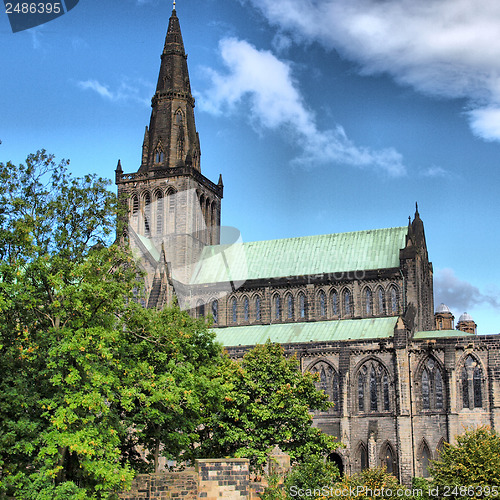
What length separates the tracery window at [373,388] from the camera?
57531mm

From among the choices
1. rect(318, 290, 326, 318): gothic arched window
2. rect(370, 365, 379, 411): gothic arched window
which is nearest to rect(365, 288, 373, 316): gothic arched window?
rect(318, 290, 326, 318): gothic arched window

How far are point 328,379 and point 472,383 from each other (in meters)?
10.6

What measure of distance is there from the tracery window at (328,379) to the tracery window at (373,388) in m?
1.75

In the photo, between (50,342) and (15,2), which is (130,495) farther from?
(15,2)

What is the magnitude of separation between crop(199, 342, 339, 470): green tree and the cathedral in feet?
45.7

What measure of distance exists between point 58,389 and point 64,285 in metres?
3.84

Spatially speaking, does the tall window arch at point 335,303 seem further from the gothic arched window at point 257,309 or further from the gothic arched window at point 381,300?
the gothic arched window at point 257,309

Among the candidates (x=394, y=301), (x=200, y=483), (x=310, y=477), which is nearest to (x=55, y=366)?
(x=200, y=483)

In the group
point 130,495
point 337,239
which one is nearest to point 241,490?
point 130,495

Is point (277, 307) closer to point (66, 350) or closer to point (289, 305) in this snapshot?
point (289, 305)

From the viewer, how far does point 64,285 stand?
1158 inches

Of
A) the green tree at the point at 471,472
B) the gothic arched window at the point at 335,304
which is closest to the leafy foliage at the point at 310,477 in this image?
the green tree at the point at 471,472

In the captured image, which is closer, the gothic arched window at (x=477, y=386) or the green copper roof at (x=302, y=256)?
the gothic arched window at (x=477, y=386)

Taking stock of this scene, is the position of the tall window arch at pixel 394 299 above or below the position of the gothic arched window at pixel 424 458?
above
